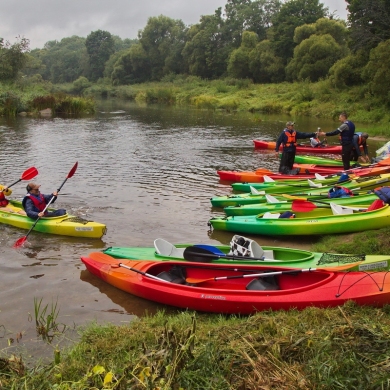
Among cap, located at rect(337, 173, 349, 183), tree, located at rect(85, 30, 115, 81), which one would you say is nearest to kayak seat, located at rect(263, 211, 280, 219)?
cap, located at rect(337, 173, 349, 183)

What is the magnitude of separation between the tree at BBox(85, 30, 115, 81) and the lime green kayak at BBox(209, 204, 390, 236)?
7936 cm

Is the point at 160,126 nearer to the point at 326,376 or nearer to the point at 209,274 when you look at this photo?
the point at 209,274

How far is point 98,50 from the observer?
84.0 metres

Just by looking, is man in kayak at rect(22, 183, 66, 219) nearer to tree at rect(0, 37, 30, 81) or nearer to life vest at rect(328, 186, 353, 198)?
life vest at rect(328, 186, 353, 198)

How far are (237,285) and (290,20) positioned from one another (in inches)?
1705

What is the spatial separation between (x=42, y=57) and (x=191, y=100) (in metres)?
72.3

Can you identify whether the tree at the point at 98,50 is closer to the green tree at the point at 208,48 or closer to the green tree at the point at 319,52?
the green tree at the point at 208,48

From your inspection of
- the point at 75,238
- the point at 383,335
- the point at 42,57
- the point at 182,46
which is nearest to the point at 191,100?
the point at 182,46

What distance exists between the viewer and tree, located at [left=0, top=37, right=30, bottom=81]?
34469 mm

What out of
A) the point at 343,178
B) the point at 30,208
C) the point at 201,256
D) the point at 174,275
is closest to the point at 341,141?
the point at 343,178

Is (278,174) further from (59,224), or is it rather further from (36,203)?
(36,203)

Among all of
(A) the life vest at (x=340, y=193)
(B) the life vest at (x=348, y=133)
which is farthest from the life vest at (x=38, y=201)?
(B) the life vest at (x=348, y=133)

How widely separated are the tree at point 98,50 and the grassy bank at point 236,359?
83175 millimetres

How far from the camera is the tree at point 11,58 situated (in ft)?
113
